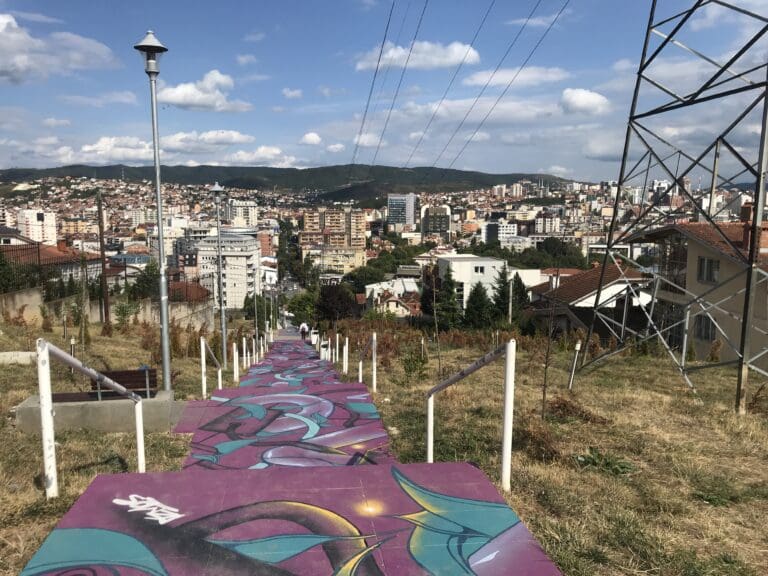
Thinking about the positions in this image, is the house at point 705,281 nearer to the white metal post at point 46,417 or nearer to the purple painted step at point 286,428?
the purple painted step at point 286,428

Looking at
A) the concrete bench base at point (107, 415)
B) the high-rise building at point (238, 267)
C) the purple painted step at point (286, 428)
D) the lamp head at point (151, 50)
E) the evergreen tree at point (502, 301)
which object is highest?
the lamp head at point (151, 50)

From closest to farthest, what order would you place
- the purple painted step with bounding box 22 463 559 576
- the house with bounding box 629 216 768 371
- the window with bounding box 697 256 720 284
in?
the purple painted step with bounding box 22 463 559 576
the house with bounding box 629 216 768 371
the window with bounding box 697 256 720 284

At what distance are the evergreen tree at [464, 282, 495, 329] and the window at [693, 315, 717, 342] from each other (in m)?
18.2

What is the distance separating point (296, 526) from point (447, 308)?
4282 cm

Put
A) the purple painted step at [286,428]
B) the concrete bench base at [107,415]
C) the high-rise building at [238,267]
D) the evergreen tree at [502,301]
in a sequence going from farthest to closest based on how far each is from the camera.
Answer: the high-rise building at [238,267]
the evergreen tree at [502,301]
the concrete bench base at [107,415]
the purple painted step at [286,428]

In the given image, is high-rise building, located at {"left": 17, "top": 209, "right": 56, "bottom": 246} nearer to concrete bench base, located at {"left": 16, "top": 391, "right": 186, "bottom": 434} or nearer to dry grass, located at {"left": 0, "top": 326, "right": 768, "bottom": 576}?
concrete bench base, located at {"left": 16, "top": 391, "right": 186, "bottom": 434}

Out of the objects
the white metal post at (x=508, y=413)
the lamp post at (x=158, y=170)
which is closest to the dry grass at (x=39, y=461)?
the lamp post at (x=158, y=170)

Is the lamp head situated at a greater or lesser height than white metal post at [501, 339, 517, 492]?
greater

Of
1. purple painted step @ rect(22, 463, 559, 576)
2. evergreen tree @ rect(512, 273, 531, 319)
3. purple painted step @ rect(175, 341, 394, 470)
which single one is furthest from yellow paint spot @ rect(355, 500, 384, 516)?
evergreen tree @ rect(512, 273, 531, 319)

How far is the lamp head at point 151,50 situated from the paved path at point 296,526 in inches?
250

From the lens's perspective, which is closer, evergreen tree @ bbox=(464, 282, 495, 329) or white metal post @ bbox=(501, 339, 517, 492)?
white metal post @ bbox=(501, 339, 517, 492)

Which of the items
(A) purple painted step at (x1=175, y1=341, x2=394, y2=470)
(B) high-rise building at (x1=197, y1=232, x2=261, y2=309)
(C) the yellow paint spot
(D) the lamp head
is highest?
(D) the lamp head

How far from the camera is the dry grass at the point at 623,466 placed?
3.70m

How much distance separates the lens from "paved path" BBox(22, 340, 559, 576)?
3.13m
